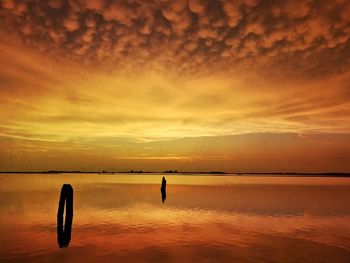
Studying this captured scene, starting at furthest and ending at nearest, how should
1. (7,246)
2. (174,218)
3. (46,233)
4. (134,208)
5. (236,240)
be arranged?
(134,208), (174,218), (46,233), (236,240), (7,246)

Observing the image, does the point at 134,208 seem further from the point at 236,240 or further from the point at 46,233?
the point at 236,240

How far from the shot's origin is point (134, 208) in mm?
35312

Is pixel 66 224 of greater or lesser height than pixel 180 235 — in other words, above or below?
above

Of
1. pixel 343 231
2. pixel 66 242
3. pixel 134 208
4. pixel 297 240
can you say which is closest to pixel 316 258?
pixel 297 240

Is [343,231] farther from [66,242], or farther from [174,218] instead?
[66,242]

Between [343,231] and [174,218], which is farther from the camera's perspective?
[174,218]

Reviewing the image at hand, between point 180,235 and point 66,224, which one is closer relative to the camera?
point 66,224

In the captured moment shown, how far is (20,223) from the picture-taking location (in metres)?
25.4

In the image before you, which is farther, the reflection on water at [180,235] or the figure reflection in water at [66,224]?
the figure reflection in water at [66,224]

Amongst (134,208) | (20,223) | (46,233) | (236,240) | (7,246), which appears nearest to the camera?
(7,246)

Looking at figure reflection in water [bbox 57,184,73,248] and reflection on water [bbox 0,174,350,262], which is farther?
figure reflection in water [bbox 57,184,73,248]

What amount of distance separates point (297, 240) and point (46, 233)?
48.0 feet

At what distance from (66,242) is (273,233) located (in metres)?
12.1

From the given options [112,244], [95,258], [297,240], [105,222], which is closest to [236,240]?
[297,240]
